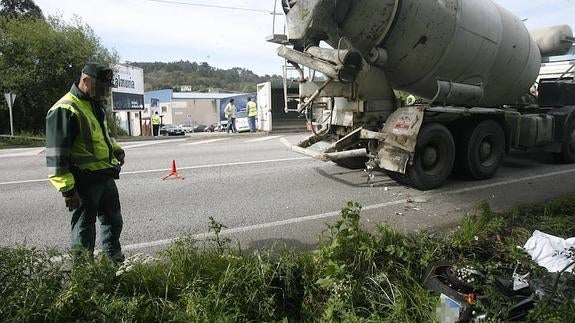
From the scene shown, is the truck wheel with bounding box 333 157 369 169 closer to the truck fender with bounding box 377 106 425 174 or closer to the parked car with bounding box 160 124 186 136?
the truck fender with bounding box 377 106 425 174

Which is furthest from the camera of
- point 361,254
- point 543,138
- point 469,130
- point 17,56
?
point 17,56

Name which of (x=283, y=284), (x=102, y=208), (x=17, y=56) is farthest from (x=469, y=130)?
(x=17, y=56)

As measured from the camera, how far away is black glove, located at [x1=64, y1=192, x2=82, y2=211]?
10.3 ft

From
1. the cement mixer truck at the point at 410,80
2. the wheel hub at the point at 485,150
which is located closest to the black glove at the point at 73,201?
the cement mixer truck at the point at 410,80

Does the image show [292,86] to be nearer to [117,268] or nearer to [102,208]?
[102,208]

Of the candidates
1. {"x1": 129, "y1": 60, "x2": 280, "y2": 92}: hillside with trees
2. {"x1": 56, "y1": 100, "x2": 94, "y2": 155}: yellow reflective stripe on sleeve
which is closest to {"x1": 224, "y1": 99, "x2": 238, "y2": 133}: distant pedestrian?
{"x1": 56, "y1": 100, "x2": 94, "y2": 155}: yellow reflective stripe on sleeve

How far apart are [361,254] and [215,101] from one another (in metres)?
62.5

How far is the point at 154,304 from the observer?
2.78 meters

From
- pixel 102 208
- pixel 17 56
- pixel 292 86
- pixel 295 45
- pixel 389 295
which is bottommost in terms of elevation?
pixel 389 295

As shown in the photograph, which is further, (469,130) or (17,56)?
(17,56)

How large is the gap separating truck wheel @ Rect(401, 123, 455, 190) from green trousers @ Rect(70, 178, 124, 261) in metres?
4.13

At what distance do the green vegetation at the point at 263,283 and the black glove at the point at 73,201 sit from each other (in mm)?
412

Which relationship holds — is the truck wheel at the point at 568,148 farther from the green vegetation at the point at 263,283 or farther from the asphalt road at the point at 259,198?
the green vegetation at the point at 263,283

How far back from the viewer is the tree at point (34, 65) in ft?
65.7
